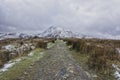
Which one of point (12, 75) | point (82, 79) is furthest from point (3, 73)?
point (82, 79)

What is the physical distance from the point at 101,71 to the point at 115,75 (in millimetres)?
1980

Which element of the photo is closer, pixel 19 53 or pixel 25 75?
pixel 25 75

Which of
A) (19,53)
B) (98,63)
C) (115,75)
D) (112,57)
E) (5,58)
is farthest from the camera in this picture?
(19,53)

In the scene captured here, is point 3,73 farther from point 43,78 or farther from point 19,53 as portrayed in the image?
point 19,53

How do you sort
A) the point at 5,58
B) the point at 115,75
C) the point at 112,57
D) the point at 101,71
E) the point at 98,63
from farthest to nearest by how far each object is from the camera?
the point at 5,58, the point at 112,57, the point at 98,63, the point at 101,71, the point at 115,75

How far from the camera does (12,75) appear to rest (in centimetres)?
1686

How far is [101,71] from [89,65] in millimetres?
2759

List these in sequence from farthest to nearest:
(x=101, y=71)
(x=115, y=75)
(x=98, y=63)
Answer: (x=98, y=63)
(x=101, y=71)
(x=115, y=75)

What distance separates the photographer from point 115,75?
1664 cm

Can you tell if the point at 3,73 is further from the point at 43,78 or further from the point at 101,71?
the point at 101,71

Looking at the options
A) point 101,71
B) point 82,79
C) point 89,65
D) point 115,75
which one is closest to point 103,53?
point 89,65

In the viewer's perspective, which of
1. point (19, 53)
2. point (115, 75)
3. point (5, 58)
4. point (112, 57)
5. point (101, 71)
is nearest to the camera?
point (115, 75)

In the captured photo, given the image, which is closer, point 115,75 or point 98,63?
point 115,75

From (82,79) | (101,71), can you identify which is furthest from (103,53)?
(82,79)
